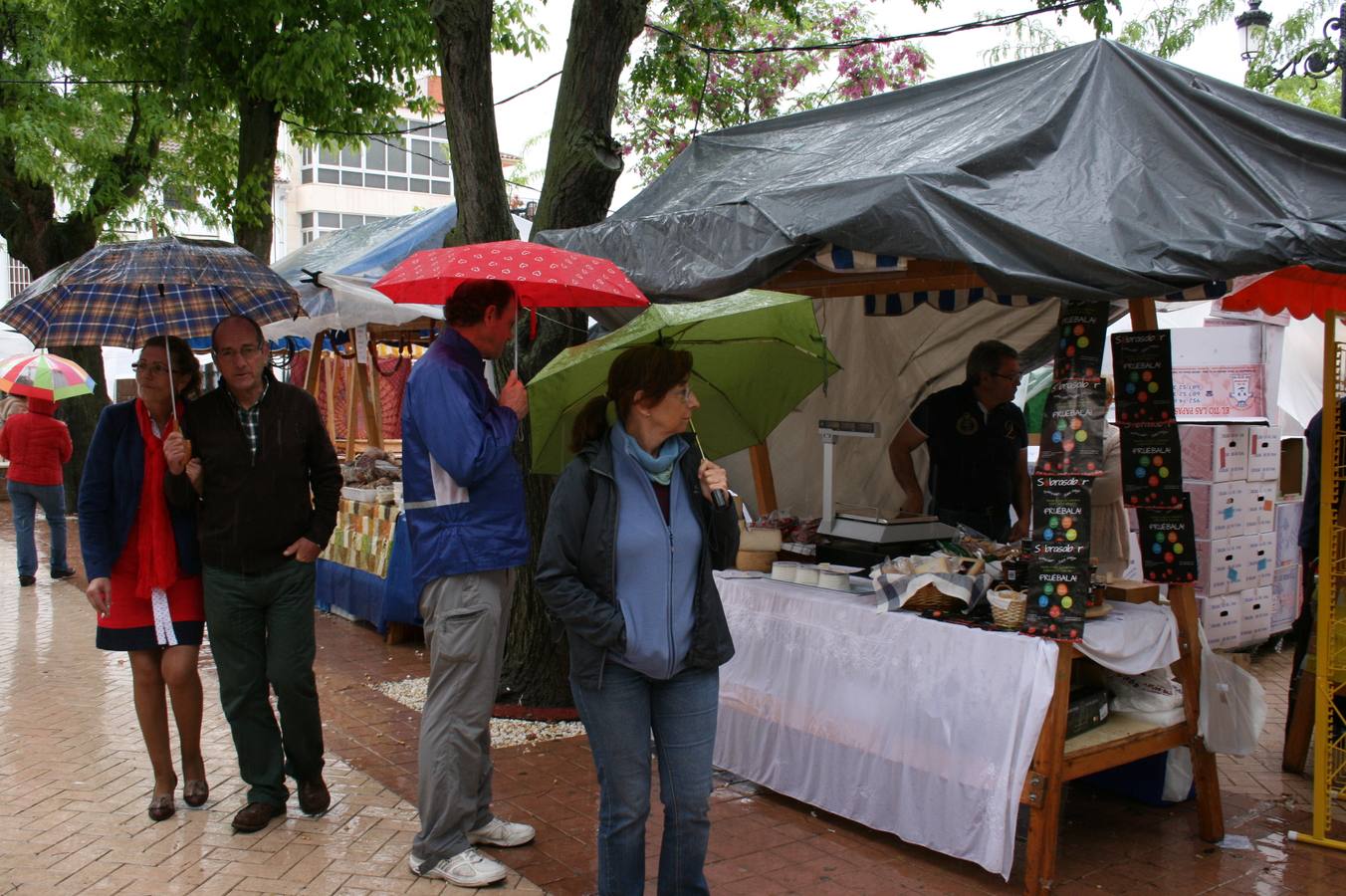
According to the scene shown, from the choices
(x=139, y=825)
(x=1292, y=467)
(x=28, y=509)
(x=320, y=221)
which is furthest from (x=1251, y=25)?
(x=320, y=221)

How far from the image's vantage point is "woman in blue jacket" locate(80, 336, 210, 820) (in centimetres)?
432

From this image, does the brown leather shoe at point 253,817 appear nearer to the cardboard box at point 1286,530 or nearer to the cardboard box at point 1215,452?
the cardboard box at point 1215,452

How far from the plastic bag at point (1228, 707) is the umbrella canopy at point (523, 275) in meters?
2.71

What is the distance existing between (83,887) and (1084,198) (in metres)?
4.21

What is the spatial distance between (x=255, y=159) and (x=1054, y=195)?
943 cm

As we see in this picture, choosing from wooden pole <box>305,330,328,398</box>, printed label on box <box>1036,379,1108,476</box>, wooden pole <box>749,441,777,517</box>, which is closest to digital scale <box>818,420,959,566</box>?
wooden pole <box>749,441,777,517</box>

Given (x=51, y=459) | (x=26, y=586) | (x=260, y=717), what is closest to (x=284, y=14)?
(x=51, y=459)

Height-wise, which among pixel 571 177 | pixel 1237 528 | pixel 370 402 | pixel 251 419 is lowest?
pixel 1237 528

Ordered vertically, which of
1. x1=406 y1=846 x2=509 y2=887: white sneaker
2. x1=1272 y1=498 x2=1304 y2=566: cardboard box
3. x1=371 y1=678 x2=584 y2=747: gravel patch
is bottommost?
x1=371 y1=678 x2=584 y2=747: gravel patch

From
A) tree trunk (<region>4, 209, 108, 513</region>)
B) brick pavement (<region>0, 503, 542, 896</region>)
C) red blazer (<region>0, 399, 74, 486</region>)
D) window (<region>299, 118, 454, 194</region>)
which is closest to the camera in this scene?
brick pavement (<region>0, 503, 542, 896</region>)

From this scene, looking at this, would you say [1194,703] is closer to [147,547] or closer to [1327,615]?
[1327,615]

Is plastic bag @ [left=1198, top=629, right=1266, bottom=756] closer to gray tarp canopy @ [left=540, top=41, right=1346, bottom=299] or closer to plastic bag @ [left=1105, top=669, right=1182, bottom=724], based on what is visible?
plastic bag @ [left=1105, top=669, right=1182, bottom=724]

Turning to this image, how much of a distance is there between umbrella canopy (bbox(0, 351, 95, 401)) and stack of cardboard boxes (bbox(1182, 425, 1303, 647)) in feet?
30.5

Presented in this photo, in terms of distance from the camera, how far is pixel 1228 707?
4.45 meters
